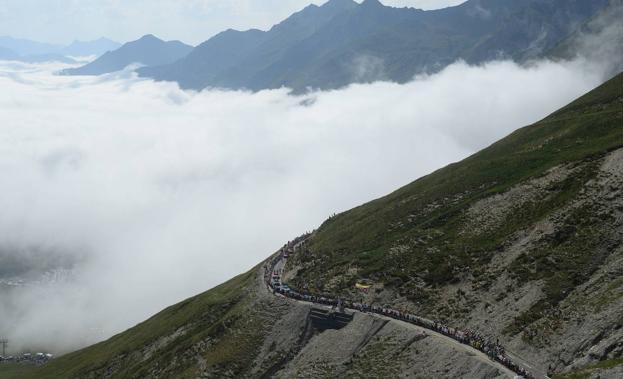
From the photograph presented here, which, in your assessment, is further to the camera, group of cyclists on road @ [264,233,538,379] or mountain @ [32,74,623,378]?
mountain @ [32,74,623,378]

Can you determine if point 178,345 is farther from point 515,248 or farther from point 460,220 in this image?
point 515,248

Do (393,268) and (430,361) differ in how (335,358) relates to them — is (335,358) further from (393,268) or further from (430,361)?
(393,268)

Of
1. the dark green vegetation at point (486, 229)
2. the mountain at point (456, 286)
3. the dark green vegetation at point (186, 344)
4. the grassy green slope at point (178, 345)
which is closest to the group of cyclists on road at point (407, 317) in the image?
the mountain at point (456, 286)

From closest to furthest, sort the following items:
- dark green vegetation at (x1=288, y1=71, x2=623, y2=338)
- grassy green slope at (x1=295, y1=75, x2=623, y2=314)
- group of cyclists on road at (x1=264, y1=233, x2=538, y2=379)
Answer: group of cyclists on road at (x1=264, y1=233, x2=538, y2=379), dark green vegetation at (x1=288, y1=71, x2=623, y2=338), grassy green slope at (x1=295, y1=75, x2=623, y2=314)

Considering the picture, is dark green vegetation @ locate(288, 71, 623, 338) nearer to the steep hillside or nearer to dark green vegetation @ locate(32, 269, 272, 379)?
the steep hillside

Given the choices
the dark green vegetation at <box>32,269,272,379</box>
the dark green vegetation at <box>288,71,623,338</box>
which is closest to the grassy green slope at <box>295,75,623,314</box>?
the dark green vegetation at <box>288,71,623,338</box>

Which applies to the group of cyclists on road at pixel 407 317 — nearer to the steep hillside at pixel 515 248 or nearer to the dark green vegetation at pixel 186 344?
the steep hillside at pixel 515 248

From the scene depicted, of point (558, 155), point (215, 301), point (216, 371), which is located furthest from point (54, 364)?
point (558, 155)
